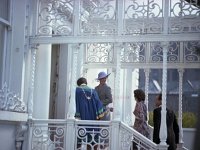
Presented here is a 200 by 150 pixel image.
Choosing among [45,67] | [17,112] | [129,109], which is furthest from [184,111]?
[17,112]

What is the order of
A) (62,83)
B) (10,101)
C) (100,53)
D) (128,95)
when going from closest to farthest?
1. (10,101)
2. (62,83)
3. (100,53)
4. (128,95)

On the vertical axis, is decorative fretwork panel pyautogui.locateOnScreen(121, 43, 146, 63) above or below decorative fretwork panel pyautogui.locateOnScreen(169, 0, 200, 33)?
below

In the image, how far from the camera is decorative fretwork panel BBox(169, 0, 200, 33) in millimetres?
7566

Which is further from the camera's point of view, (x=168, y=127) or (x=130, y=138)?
(x=168, y=127)

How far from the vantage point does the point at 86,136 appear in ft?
25.7

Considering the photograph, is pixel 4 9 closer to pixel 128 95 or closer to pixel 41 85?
pixel 41 85

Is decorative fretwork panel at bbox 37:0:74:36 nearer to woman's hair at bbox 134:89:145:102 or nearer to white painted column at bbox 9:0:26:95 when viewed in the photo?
white painted column at bbox 9:0:26:95

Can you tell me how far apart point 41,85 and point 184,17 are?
10.9 ft

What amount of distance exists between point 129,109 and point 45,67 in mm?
5496

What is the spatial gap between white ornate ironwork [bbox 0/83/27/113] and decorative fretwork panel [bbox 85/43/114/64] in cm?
432

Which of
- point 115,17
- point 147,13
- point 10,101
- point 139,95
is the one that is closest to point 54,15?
point 115,17

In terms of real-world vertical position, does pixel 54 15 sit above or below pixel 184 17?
above

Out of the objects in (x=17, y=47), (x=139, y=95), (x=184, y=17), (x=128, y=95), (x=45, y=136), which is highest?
(x=184, y=17)

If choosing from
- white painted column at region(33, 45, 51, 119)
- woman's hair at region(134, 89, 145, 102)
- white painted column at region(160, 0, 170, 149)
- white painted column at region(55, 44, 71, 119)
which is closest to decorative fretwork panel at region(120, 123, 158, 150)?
white painted column at region(160, 0, 170, 149)
